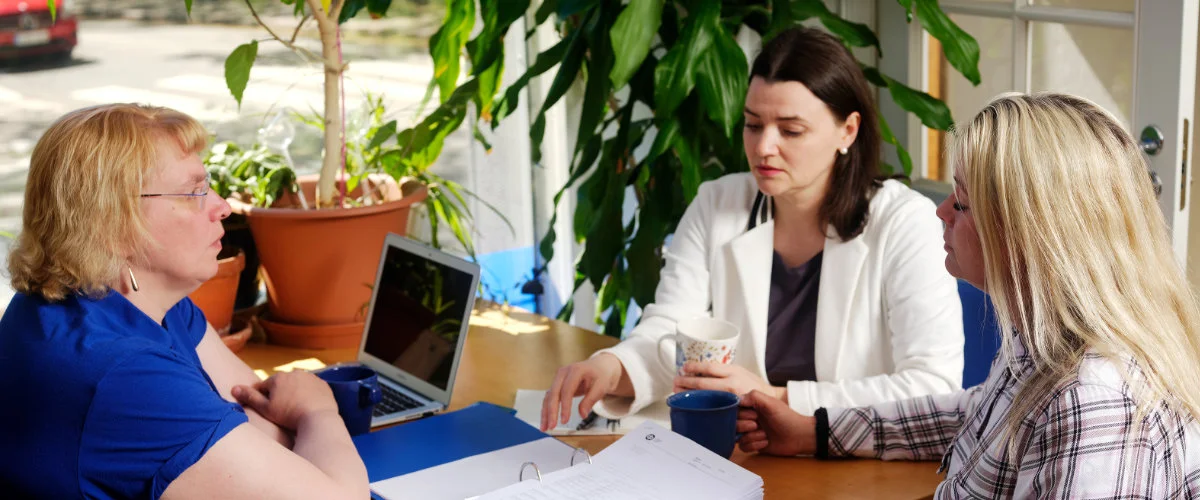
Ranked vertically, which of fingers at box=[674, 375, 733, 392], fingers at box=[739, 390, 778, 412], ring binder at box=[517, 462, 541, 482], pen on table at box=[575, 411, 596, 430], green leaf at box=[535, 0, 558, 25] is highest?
green leaf at box=[535, 0, 558, 25]

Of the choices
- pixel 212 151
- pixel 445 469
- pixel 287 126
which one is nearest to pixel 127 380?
pixel 445 469

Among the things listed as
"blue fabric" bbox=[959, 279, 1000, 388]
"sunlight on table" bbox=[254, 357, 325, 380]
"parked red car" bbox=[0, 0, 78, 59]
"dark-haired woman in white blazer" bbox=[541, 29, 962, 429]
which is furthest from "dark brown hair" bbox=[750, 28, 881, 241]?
"parked red car" bbox=[0, 0, 78, 59]

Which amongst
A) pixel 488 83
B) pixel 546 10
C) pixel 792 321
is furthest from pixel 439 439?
pixel 488 83

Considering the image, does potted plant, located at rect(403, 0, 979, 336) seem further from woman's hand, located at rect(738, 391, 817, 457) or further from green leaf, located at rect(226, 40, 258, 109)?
woman's hand, located at rect(738, 391, 817, 457)

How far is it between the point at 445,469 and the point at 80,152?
61 centimetres

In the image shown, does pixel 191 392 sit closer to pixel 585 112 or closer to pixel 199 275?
pixel 199 275

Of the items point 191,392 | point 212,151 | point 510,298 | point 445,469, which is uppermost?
point 212,151

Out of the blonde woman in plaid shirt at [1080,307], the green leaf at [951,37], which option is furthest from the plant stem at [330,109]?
the blonde woman in plaid shirt at [1080,307]

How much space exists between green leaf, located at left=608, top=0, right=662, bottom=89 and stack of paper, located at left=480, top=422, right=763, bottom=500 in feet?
3.08

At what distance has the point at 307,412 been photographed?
1.56 m

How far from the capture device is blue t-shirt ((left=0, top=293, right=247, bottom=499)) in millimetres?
1258

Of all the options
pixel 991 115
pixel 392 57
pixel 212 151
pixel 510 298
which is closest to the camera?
pixel 991 115

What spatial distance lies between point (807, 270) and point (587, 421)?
51cm

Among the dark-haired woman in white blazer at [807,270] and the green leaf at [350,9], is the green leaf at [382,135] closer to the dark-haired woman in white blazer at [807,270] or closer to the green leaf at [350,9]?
the green leaf at [350,9]
